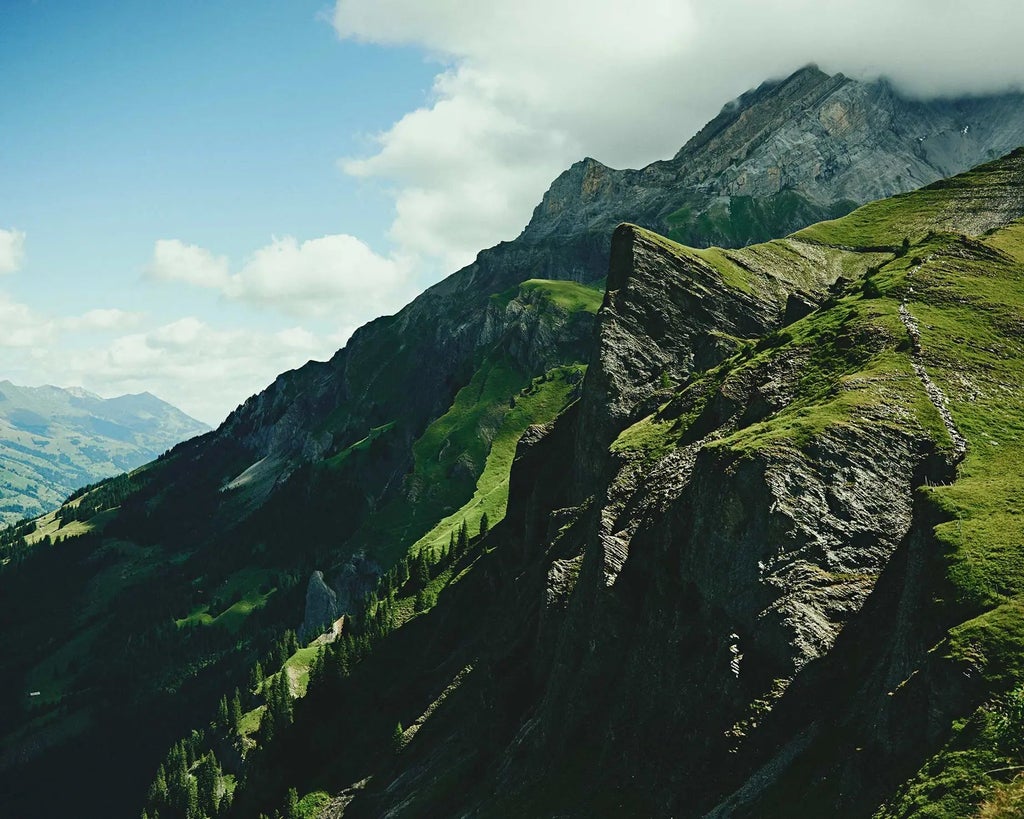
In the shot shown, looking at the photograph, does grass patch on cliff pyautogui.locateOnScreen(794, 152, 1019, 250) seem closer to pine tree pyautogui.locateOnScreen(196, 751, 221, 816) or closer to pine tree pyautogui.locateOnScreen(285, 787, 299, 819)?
pine tree pyautogui.locateOnScreen(285, 787, 299, 819)

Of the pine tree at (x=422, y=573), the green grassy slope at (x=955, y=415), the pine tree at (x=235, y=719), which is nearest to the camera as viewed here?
the green grassy slope at (x=955, y=415)

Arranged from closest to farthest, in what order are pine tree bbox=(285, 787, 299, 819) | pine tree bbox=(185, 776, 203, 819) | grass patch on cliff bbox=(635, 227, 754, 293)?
pine tree bbox=(285, 787, 299, 819)
grass patch on cliff bbox=(635, 227, 754, 293)
pine tree bbox=(185, 776, 203, 819)

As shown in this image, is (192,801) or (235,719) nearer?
(192,801)

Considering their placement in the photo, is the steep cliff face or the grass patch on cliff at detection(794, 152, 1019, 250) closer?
the steep cliff face

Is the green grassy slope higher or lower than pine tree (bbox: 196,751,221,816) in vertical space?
higher

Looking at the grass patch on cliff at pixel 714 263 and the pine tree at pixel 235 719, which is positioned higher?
the grass patch on cliff at pixel 714 263

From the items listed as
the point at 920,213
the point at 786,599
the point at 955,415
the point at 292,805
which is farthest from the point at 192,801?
the point at 920,213

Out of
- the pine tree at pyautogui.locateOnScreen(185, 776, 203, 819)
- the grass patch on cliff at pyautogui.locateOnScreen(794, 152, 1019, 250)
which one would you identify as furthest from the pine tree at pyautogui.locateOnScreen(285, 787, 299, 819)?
the grass patch on cliff at pyautogui.locateOnScreen(794, 152, 1019, 250)

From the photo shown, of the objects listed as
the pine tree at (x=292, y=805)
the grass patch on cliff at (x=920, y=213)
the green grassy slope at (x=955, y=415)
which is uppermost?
the grass patch on cliff at (x=920, y=213)

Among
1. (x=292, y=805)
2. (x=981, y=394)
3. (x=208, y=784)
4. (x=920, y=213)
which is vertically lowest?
(x=208, y=784)

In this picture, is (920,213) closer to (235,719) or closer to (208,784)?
(235,719)

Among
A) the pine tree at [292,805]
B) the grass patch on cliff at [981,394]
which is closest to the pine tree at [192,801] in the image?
the pine tree at [292,805]

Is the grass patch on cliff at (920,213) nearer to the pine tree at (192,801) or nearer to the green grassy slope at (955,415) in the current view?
the green grassy slope at (955,415)

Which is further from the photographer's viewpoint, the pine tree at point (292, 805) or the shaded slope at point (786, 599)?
the pine tree at point (292, 805)
